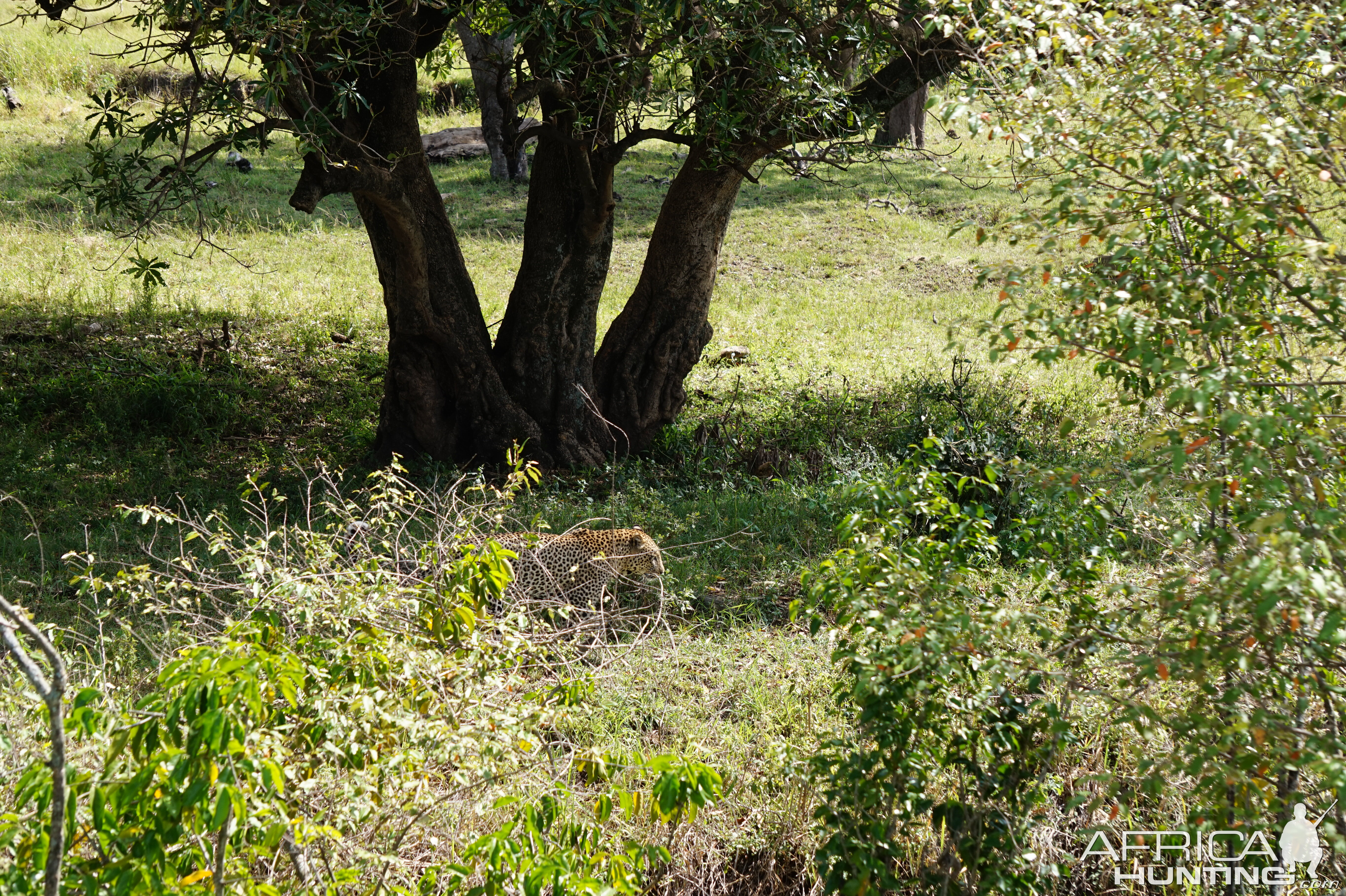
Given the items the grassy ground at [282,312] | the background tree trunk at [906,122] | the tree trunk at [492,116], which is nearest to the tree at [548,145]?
the grassy ground at [282,312]

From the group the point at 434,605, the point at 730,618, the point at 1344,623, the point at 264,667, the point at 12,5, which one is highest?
the point at 12,5

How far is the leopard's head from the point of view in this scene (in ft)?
19.7

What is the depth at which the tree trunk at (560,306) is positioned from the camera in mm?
8398

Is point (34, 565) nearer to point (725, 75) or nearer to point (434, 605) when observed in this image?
point (434, 605)

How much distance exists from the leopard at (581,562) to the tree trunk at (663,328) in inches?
108

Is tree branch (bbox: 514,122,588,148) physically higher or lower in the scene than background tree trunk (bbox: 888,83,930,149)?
lower

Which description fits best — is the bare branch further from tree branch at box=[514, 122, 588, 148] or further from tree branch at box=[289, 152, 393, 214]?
tree branch at box=[514, 122, 588, 148]

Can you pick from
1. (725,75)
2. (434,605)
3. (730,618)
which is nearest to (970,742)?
(434,605)

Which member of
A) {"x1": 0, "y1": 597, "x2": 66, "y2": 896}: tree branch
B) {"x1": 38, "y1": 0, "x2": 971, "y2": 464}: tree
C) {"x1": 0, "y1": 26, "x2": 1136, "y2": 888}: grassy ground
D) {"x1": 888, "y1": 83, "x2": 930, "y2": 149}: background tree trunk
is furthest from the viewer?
{"x1": 888, "y1": 83, "x2": 930, "y2": 149}: background tree trunk

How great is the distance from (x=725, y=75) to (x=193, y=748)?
20.3 ft

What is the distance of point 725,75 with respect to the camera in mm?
7129

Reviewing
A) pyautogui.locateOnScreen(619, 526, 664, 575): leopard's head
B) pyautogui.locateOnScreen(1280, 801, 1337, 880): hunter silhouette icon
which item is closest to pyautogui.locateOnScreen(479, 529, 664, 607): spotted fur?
pyautogui.locateOnScreen(619, 526, 664, 575): leopard's head

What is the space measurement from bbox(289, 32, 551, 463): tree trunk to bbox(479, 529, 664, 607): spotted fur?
2445mm

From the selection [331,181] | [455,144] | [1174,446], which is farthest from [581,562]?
[455,144]
